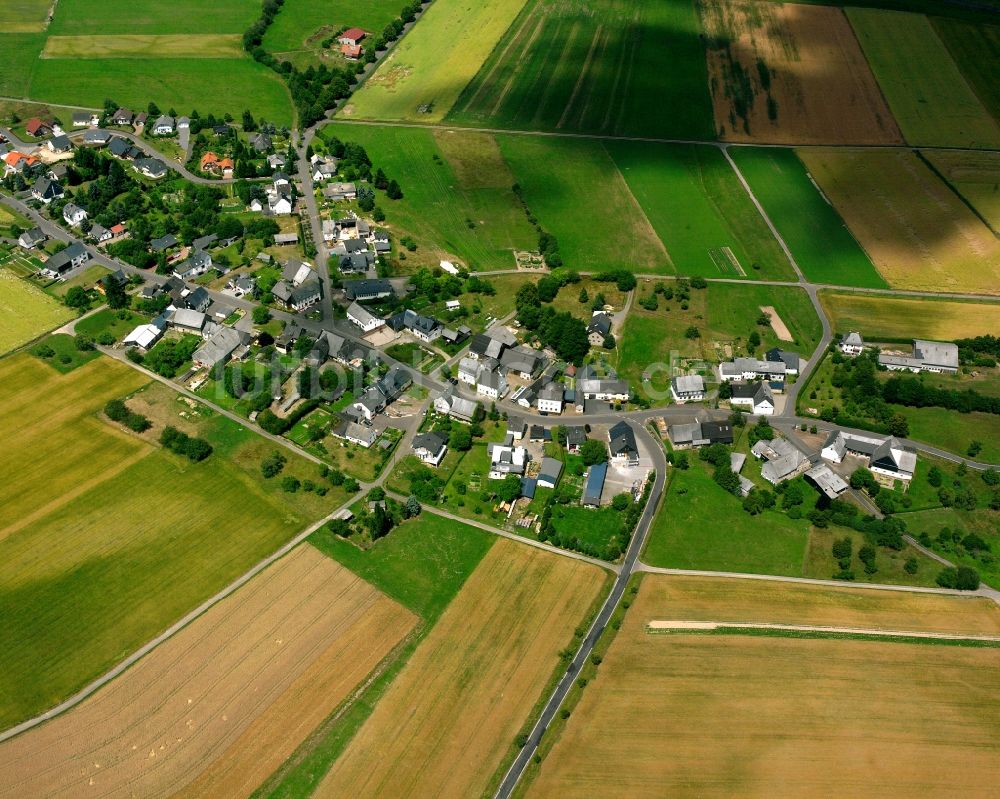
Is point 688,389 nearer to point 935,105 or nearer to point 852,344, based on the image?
point 852,344

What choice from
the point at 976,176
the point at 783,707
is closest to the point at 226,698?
the point at 783,707

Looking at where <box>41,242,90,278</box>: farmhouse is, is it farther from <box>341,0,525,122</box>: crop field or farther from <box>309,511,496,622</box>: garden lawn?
<box>309,511,496,622</box>: garden lawn

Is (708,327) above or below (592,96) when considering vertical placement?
below

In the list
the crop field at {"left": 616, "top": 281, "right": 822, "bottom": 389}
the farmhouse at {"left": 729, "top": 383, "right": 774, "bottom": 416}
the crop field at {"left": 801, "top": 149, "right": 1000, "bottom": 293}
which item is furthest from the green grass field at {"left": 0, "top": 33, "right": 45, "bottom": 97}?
the crop field at {"left": 801, "top": 149, "right": 1000, "bottom": 293}

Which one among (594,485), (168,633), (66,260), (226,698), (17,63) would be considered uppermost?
(17,63)

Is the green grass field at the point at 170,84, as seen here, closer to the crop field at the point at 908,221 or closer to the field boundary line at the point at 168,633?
the field boundary line at the point at 168,633

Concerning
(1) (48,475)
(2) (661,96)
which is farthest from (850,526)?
(2) (661,96)
